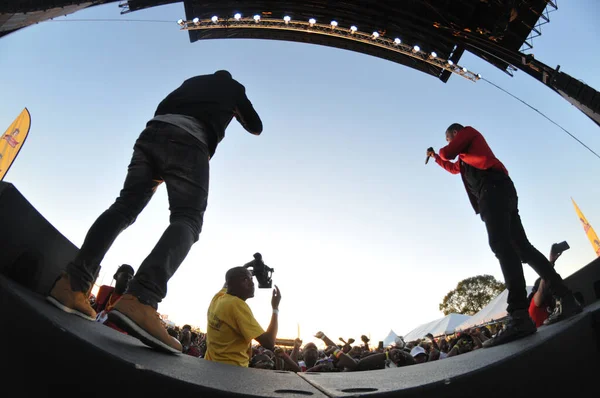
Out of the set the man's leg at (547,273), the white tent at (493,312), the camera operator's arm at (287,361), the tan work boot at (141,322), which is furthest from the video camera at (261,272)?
the white tent at (493,312)

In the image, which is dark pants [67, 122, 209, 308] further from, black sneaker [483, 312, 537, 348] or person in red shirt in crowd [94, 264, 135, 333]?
person in red shirt in crowd [94, 264, 135, 333]

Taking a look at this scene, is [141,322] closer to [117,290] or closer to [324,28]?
[117,290]

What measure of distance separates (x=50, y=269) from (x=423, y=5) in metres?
12.3

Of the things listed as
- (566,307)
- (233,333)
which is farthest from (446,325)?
(233,333)

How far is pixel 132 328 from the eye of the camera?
1.08 m

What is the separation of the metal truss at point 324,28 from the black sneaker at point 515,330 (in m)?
10.6

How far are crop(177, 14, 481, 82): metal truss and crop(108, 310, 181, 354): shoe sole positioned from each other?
11259 mm

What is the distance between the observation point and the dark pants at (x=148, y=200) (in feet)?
4.16

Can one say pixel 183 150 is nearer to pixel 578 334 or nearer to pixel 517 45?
pixel 578 334

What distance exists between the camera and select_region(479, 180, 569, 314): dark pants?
6.56 feet

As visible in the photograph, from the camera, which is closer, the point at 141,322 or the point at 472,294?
the point at 141,322

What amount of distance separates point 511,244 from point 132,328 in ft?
7.82

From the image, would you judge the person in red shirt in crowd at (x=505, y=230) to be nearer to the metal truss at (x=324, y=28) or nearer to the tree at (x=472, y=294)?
the metal truss at (x=324, y=28)

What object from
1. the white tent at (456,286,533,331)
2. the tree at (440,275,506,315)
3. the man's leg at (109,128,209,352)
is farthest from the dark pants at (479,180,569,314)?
the tree at (440,275,506,315)
